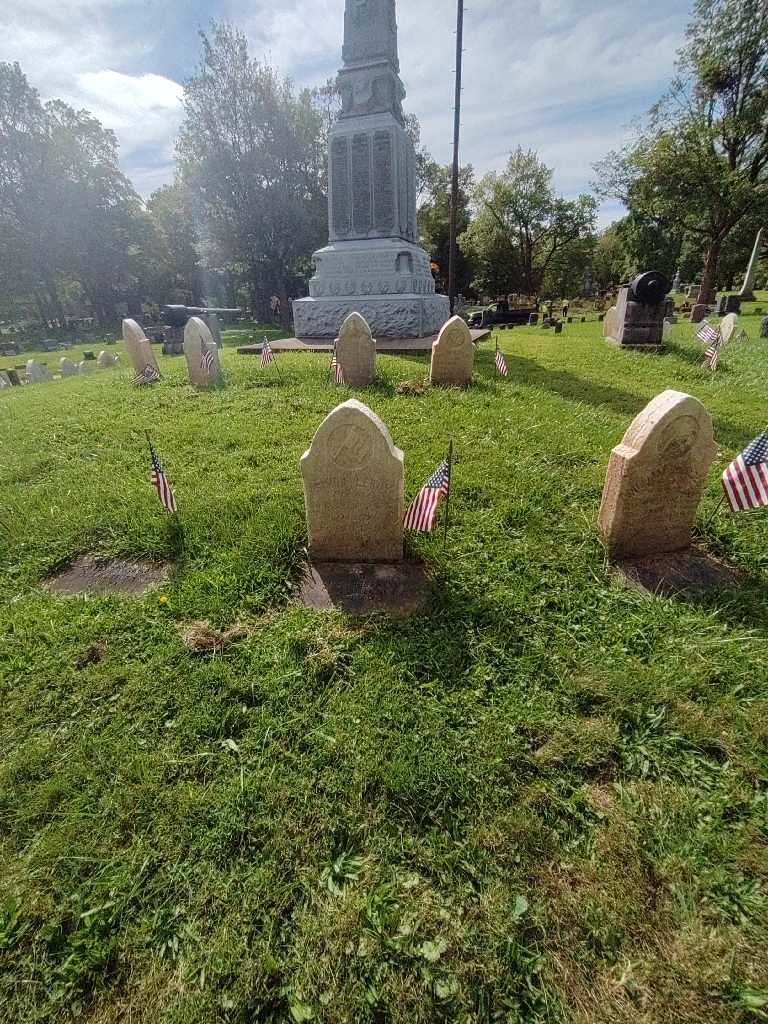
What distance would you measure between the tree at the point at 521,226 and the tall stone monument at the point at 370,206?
30382 mm

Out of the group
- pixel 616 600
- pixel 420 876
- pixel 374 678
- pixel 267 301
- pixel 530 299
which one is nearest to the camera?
pixel 420 876

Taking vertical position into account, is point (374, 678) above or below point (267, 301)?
below

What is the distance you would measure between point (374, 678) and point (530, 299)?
48.7 metres

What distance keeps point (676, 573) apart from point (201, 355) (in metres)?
7.40

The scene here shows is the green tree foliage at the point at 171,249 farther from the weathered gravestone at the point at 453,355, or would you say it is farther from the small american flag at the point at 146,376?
the weathered gravestone at the point at 453,355

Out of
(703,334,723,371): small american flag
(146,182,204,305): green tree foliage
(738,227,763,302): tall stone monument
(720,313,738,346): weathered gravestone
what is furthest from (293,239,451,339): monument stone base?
(146,182,204,305): green tree foliage

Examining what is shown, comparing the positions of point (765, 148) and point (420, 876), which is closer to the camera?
point (420, 876)

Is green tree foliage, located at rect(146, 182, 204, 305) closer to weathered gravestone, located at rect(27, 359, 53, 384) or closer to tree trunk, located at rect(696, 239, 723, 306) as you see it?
weathered gravestone, located at rect(27, 359, 53, 384)

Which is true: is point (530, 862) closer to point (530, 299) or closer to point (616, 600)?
point (616, 600)

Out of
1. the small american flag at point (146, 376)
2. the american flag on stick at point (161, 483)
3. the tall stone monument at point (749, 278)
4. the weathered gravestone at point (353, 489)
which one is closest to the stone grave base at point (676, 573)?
the weathered gravestone at point (353, 489)

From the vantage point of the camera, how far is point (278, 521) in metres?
3.53

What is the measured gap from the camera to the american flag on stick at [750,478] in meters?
2.77

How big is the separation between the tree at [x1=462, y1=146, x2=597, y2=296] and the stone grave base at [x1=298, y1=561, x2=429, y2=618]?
142 feet

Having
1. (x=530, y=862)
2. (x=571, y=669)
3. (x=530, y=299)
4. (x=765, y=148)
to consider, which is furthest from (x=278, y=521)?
(x=530, y=299)
